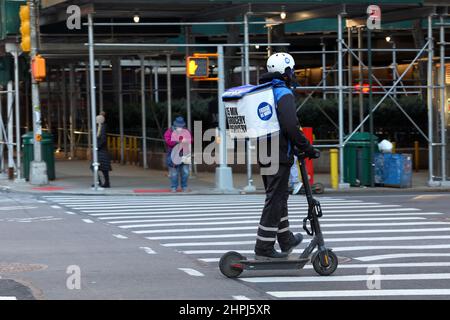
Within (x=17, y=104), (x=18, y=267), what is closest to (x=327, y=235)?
(x=18, y=267)

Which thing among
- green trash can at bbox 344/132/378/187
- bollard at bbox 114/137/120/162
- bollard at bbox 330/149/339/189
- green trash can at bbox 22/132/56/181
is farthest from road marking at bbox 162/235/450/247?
bollard at bbox 114/137/120/162

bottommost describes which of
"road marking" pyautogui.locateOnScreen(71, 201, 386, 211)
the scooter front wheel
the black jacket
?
"road marking" pyautogui.locateOnScreen(71, 201, 386, 211)

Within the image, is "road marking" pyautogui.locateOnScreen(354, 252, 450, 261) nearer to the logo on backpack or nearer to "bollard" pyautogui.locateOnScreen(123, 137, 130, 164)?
the logo on backpack

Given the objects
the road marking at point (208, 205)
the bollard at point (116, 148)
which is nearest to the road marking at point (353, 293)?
the road marking at point (208, 205)

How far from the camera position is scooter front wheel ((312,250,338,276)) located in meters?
10.2

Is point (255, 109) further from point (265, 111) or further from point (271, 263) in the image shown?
point (271, 263)

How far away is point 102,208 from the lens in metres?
18.9

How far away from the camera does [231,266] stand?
1013cm

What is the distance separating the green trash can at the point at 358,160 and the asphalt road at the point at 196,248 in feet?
10.4

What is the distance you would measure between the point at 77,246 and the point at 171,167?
9935 mm

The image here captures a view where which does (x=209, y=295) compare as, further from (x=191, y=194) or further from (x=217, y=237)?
(x=191, y=194)

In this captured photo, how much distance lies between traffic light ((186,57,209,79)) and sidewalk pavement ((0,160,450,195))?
9.71 feet
